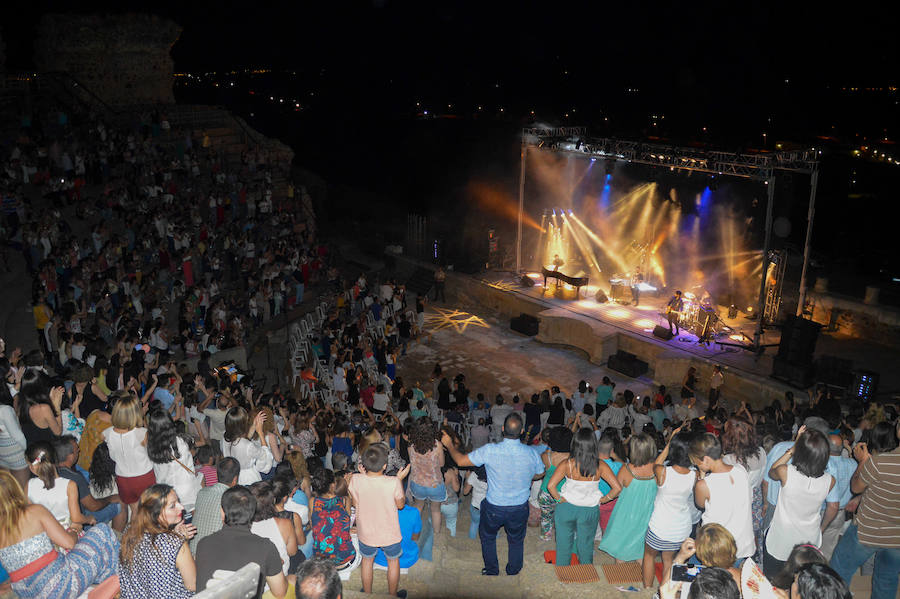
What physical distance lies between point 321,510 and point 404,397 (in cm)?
491

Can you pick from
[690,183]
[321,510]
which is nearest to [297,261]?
[690,183]

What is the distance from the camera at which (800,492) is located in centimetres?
428

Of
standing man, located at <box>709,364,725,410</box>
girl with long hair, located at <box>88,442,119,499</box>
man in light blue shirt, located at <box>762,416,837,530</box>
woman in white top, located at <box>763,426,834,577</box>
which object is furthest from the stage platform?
girl with long hair, located at <box>88,442,119,499</box>

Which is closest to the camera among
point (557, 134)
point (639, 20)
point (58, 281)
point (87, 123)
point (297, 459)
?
point (297, 459)

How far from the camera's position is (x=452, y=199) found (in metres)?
33.7

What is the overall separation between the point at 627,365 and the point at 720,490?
37.9ft

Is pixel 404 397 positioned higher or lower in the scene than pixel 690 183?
lower

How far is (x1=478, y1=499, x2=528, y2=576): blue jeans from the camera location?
16.0 feet

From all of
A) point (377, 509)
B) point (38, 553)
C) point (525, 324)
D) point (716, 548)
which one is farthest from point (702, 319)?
point (38, 553)

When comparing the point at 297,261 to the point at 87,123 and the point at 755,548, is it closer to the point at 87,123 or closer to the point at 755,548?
the point at 87,123

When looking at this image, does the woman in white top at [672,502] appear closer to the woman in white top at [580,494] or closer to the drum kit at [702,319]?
the woman in white top at [580,494]

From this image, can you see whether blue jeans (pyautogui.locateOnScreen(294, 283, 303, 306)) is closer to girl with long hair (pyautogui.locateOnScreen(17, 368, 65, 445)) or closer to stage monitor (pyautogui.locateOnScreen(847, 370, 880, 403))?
girl with long hair (pyautogui.locateOnScreen(17, 368, 65, 445))

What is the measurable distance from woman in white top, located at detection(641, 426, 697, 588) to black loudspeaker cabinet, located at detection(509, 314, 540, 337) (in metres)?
13.2

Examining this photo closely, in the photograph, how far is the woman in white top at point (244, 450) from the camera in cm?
531
